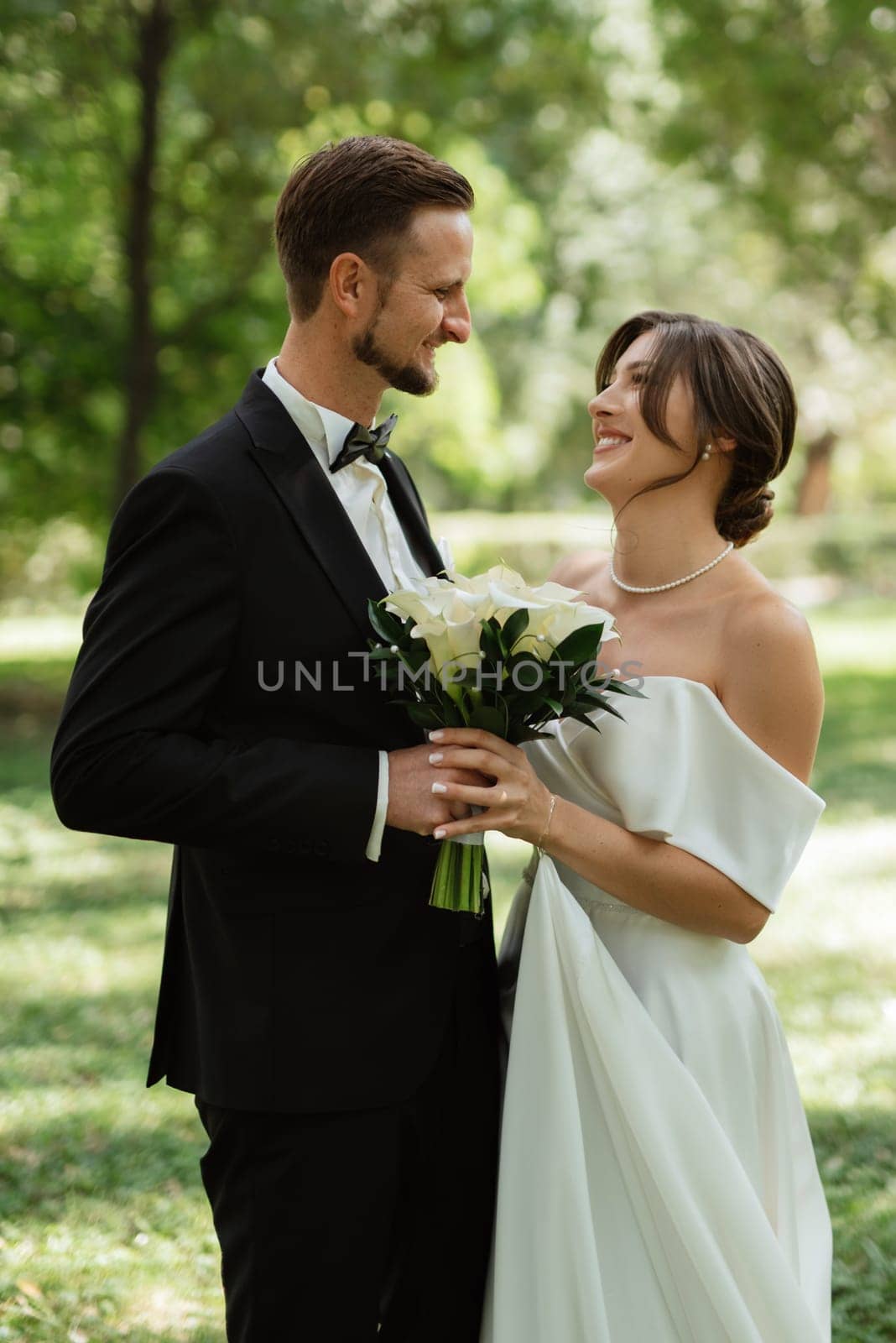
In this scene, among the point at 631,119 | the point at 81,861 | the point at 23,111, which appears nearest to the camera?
the point at 81,861

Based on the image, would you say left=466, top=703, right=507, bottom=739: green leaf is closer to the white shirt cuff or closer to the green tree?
the white shirt cuff

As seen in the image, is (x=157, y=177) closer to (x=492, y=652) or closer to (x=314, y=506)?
(x=314, y=506)

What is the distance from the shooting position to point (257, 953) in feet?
8.68

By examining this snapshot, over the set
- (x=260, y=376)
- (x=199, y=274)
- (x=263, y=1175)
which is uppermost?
(x=199, y=274)

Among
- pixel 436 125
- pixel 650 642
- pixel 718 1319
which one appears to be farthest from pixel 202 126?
pixel 718 1319

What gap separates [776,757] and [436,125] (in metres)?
12.1

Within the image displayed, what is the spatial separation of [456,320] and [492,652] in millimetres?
886

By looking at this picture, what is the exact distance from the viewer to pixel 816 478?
40.8 m

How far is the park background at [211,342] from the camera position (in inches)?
192

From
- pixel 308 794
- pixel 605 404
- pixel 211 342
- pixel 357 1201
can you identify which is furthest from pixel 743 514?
pixel 211 342

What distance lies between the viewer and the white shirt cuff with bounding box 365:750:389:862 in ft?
8.28

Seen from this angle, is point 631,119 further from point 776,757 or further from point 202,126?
point 776,757

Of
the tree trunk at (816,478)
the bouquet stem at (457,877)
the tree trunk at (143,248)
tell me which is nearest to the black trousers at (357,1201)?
the bouquet stem at (457,877)

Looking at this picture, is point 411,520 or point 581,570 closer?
point 411,520
